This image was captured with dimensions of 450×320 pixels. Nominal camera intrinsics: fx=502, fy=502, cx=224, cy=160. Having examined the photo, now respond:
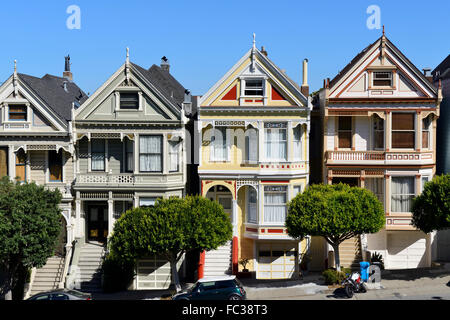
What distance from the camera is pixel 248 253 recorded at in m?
32.2

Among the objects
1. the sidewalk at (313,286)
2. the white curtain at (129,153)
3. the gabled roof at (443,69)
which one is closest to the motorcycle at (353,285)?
the sidewalk at (313,286)

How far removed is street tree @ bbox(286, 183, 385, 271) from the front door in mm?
12845

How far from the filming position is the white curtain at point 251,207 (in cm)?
3181

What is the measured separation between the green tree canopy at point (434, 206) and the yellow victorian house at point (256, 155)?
7.16 meters

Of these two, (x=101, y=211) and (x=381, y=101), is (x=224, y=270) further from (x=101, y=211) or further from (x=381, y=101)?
(x=381, y=101)

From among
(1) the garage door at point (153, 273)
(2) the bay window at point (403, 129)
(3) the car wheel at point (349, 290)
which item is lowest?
(1) the garage door at point (153, 273)

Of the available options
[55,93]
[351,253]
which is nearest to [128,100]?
[55,93]

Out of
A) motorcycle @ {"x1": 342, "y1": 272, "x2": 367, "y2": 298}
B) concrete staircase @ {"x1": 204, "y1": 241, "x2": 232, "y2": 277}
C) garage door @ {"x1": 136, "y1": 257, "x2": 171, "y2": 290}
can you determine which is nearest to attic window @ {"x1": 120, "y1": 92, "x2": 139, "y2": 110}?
garage door @ {"x1": 136, "y1": 257, "x2": 171, "y2": 290}

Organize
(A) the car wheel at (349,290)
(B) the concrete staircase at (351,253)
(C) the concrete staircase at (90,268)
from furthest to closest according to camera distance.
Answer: (B) the concrete staircase at (351,253), (C) the concrete staircase at (90,268), (A) the car wheel at (349,290)

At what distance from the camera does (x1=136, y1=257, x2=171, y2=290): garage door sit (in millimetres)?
31484

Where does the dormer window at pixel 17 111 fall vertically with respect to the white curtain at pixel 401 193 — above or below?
above

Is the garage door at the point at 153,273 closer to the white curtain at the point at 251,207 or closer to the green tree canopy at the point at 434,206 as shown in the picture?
the white curtain at the point at 251,207

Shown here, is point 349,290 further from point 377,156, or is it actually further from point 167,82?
point 167,82

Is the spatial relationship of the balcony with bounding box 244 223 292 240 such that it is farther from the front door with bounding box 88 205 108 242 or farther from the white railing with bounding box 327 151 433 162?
the front door with bounding box 88 205 108 242
